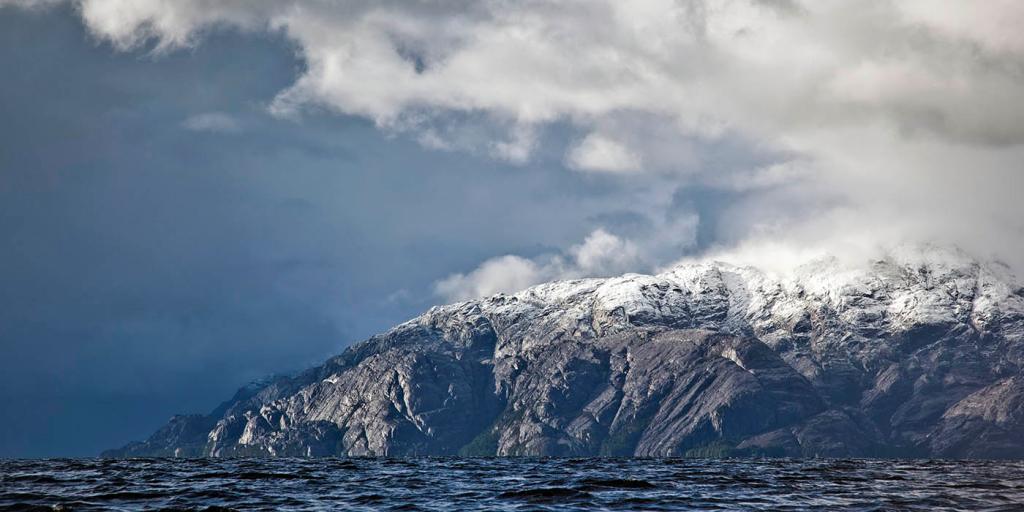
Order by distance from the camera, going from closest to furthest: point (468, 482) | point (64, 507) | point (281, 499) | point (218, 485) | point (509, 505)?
point (64, 507) → point (509, 505) → point (281, 499) → point (218, 485) → point (468, 482)

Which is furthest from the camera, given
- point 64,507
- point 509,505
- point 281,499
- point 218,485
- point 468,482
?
point 468,482

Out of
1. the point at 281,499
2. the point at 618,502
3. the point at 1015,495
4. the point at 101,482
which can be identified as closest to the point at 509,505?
the point at 618,502

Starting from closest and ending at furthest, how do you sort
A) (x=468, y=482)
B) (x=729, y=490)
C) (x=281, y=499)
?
(x=281, y=499) → (x=729, y=490) → (x=468, y=482)

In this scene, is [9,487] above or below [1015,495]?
above

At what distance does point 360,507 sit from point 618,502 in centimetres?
2285

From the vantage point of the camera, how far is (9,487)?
4131 inches

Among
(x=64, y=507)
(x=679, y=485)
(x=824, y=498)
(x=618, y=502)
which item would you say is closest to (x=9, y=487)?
(x=64, y=507)

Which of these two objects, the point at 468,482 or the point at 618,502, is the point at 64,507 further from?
the point at 468,482

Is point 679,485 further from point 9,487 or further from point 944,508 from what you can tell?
point 9,487

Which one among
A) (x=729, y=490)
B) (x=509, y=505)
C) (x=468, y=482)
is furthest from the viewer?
(x=468, y=482)

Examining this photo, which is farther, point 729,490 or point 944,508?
point 729,490

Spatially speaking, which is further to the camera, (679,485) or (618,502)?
(679,485)

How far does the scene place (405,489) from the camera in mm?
106938

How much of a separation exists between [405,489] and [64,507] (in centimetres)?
3857
